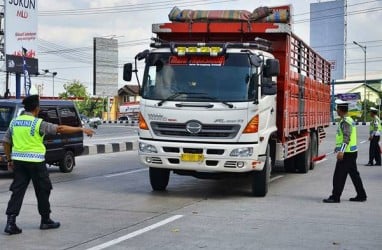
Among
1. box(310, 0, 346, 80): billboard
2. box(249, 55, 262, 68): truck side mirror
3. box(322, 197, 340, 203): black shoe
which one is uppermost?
box(310, 0, 346, 80): billboard

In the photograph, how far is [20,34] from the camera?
26.9m

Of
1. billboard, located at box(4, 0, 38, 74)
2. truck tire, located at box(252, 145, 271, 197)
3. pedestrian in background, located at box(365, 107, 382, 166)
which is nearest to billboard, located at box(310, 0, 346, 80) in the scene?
billboard, located at box(4, 0, 38, 74)

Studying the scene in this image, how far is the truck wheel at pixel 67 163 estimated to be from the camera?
1549 cm

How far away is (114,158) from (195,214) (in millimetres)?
12205

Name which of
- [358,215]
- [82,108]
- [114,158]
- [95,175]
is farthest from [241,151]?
[82,108]

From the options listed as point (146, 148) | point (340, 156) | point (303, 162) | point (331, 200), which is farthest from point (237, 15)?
point (303, 162)

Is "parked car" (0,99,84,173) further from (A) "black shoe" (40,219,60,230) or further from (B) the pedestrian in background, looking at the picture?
(B) the pedestrian in background

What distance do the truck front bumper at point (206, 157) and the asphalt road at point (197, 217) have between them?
0.61 metres

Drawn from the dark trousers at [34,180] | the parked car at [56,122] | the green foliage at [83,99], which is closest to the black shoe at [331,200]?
the dark trousers at [34,180]

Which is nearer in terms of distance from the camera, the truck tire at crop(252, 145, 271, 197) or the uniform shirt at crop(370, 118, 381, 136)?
the truck tire at crop(252, 145, 271, 197)

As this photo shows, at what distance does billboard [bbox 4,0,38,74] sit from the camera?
26297 millimetres

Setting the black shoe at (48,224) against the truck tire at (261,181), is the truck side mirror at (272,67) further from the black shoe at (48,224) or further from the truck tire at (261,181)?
the black shoe at (48,224)

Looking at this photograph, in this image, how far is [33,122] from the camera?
797 centimetres

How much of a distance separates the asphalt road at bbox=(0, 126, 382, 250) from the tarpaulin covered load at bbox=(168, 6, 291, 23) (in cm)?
338
